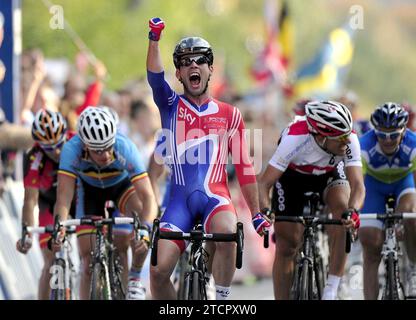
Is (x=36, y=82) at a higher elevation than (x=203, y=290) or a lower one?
higher

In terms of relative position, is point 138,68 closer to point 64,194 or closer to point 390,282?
point 64,194

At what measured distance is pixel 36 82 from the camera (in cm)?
1702

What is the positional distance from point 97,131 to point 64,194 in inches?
26.9

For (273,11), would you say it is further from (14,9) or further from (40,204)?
(40,204)

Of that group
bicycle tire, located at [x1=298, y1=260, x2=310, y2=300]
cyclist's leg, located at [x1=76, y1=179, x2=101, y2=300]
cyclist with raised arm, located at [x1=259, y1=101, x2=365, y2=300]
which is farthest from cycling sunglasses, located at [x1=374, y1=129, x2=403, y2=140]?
cyclist's leg, located at [x1=76, y1=179, x2=101, y2=300]

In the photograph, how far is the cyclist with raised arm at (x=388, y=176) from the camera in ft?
39.3

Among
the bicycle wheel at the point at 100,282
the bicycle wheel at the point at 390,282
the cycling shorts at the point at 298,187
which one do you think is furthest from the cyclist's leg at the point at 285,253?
the bicycle wheel at the point at 100,282

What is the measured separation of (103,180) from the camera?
12078 millimetres

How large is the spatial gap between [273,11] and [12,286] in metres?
25.3

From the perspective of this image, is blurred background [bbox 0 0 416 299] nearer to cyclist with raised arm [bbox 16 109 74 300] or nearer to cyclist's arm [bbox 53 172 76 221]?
cyclist with raised arm [bbox 16 109 74 300]

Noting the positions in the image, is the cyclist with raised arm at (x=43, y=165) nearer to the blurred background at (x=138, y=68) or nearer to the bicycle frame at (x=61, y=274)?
the bicycle frame at (x=61, y=274)

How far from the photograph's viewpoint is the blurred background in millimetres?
15680

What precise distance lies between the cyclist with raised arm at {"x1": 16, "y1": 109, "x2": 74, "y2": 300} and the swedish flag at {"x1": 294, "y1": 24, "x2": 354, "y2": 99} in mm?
19202
